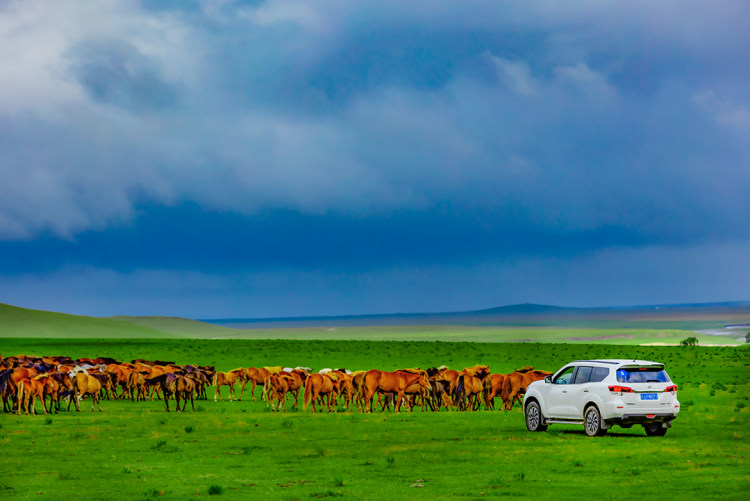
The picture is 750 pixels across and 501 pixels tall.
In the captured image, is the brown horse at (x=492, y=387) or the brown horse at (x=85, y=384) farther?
the brown horse at (x=492, y=387)

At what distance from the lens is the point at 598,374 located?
2648cm

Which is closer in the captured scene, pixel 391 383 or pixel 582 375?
pixel 582 375

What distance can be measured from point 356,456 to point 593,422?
26.0ft

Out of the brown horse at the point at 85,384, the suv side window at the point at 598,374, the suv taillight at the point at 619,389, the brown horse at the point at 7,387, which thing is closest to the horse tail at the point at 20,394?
the brown horse at the point at 7,387

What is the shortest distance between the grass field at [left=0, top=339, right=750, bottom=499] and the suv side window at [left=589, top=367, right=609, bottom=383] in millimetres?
1803

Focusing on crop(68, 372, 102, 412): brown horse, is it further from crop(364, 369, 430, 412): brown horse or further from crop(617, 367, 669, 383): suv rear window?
crop(617, 367, 669, 383): suv rear window

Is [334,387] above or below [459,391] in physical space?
above

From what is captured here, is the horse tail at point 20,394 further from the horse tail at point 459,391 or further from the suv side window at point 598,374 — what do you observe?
the suv side window at point 598,374

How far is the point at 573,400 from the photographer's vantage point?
27.1 metres

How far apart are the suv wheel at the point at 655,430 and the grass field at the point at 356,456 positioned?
0.35 m

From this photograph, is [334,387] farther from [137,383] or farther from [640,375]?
[640,375]

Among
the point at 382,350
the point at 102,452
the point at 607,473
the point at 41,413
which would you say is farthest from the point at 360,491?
the point at 382,350

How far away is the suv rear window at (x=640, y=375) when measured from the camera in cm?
2583

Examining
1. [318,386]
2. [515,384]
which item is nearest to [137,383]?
[318,386]
